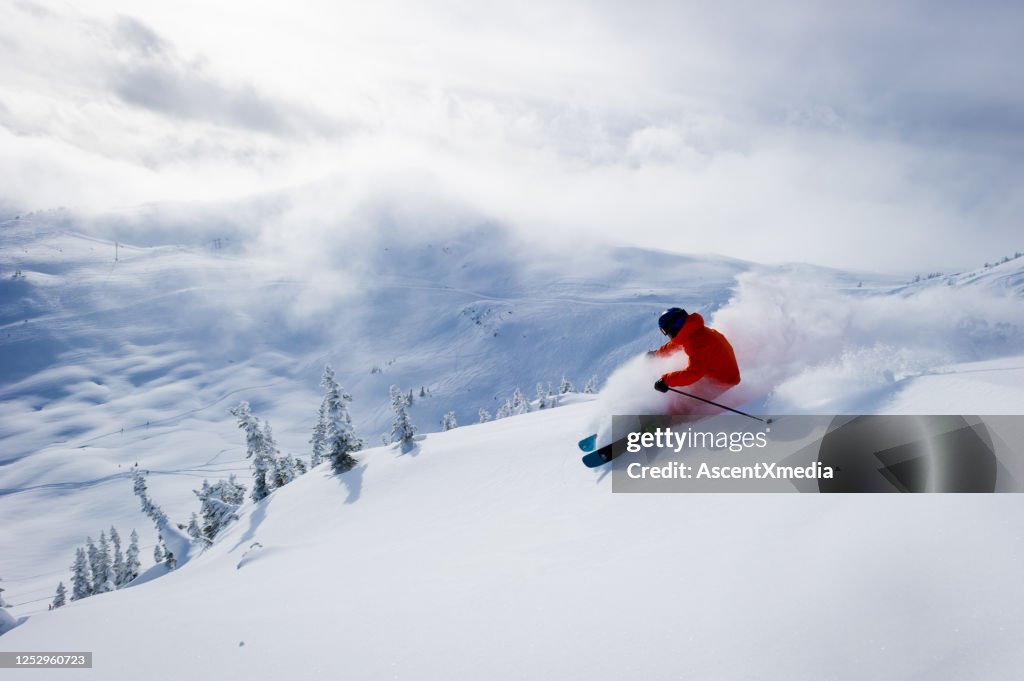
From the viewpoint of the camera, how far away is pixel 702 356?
6.62 metres

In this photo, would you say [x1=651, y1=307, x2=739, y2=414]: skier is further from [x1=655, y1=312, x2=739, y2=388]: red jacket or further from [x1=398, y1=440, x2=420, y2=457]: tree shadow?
[x1=398, y1=440, x2=420, y2=457]: tree shadow

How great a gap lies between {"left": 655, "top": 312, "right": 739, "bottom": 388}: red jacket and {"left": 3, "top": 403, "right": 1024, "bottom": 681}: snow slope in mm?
1794

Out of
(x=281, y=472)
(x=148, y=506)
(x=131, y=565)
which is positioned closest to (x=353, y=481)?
(x=281, y=472)

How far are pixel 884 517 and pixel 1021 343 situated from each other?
557 cm

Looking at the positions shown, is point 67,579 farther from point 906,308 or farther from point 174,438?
point 906,308

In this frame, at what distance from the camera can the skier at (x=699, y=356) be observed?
6617 millimetres

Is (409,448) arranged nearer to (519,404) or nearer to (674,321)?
(674,321)

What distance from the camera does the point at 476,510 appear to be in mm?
8281

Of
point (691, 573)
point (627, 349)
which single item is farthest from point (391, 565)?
point (627, 349)
